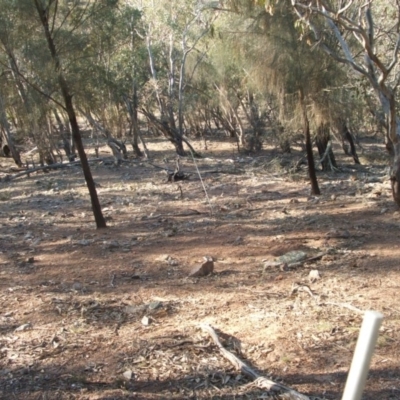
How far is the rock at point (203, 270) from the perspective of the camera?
7129 mm

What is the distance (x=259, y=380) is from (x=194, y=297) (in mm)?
2313

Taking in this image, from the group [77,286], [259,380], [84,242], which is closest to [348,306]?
[259,380]

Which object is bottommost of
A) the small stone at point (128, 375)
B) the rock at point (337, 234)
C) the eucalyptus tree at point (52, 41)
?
the small stone at point (128, 375)

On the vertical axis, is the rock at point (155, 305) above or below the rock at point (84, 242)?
below

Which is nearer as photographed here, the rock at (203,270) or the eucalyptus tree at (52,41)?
the rock at (203,270)

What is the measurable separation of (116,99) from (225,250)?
Answer: 462cm

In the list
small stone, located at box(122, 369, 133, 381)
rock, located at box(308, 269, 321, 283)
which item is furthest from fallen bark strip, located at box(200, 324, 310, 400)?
rock, located at box(308, 269, 321, 283)

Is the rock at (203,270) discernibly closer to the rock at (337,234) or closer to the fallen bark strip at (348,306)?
the fallen bark strip at (348,306)

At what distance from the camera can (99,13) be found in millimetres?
9828

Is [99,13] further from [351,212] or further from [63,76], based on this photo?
[351,212]

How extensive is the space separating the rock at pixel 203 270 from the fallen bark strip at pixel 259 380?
227 centimetres

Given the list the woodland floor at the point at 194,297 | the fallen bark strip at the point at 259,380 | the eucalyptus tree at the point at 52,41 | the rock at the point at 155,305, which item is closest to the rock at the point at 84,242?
the woodland floor at the point at 194,297

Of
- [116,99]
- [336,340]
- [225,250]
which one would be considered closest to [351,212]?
[225,250]

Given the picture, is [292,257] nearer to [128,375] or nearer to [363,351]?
[128,375]
